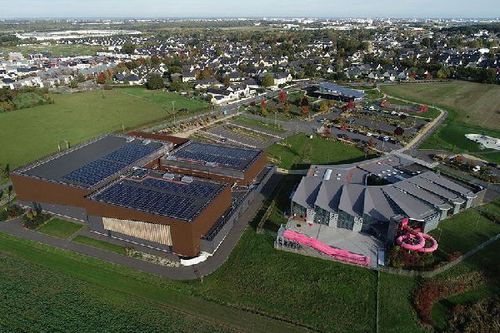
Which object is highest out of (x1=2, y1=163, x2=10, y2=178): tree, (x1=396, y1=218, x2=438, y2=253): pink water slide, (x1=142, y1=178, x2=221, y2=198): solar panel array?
(x1=142, y1=178, x2=221, y2=198): solar panel array

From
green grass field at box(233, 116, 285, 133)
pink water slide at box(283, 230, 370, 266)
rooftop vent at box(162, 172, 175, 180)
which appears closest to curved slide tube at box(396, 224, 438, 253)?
pink water slide at box(283, 230, 370, 266)

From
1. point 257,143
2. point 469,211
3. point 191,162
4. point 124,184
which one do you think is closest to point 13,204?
point 124,184

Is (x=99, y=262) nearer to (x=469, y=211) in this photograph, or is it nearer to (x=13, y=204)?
(x=13, y=204)

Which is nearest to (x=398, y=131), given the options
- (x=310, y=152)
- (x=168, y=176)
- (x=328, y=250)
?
(x=310, y=152)

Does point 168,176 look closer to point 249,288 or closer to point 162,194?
point 162,194

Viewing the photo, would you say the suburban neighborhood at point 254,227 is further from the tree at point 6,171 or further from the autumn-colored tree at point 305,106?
the autumn-colored tree at point 305,106

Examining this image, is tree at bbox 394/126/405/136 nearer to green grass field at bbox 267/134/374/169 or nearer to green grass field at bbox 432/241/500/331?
green grass field at bbox 267/134/374/169
